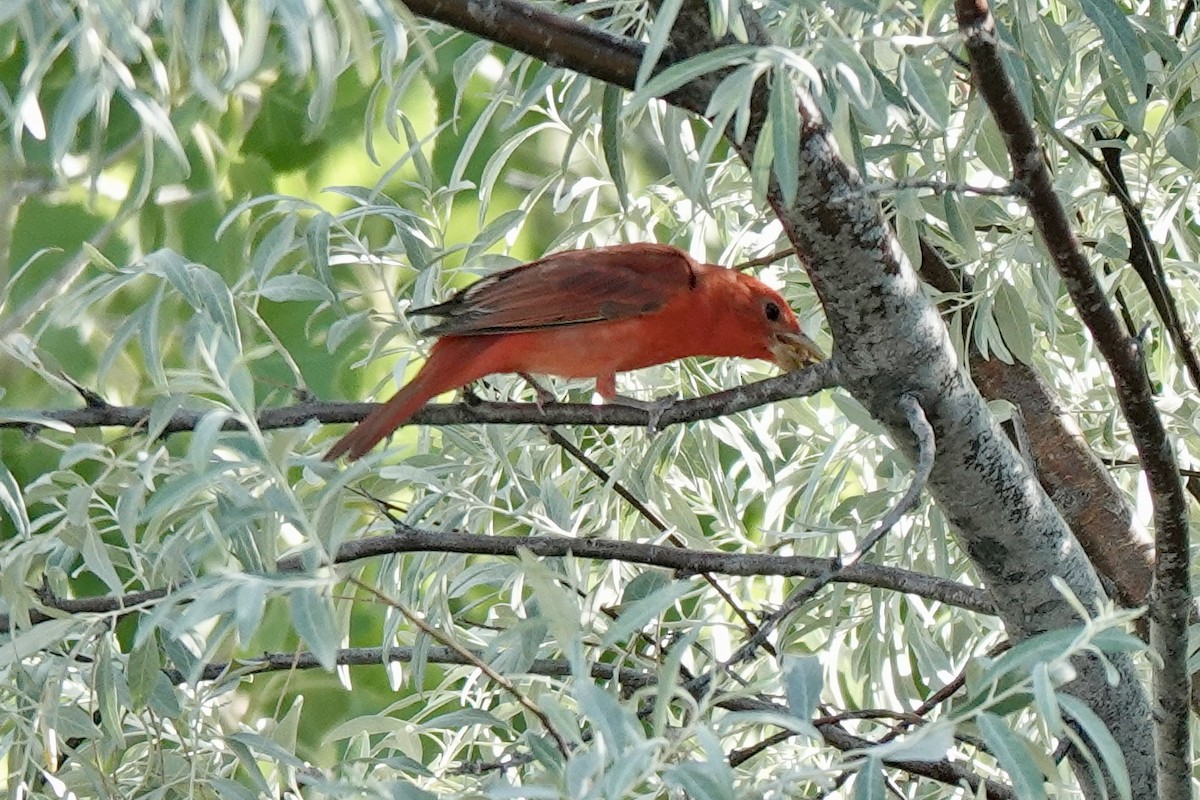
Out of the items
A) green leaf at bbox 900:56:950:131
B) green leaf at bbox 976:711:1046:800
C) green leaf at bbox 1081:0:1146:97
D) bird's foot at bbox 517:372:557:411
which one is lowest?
bird's foot at bbox 517:372:557:411

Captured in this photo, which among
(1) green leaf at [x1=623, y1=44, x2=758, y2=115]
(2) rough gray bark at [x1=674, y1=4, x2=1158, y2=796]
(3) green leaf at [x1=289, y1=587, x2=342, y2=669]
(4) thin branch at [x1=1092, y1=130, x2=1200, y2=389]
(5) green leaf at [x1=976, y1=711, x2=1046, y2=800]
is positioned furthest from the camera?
(4) thin branch at [x1=1092, y1=130, x2=1200, y2=389]

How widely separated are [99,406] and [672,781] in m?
0.76

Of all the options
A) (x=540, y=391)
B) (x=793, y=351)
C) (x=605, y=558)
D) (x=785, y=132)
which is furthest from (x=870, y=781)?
(x=793, y=351)

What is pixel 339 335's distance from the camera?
5.80 ft

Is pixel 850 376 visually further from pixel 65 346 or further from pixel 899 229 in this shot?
pixel 65 346

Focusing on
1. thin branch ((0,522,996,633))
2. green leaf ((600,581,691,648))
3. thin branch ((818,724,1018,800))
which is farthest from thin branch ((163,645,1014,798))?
green leaf ((600,581,691,648))

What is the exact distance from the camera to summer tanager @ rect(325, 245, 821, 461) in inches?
86.9

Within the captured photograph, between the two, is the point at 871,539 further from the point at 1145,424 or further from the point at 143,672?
the point at 143,672

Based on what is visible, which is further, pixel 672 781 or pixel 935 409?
pixel 935 409

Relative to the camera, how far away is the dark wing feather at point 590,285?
223 centimetres

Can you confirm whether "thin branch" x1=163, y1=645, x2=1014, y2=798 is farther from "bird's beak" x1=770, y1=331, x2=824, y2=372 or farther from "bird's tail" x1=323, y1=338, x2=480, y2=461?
"bird's beak" x1=770, y1=331, x2=824, y2=372

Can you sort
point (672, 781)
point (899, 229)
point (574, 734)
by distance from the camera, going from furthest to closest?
point (899, 229)
point (574, 734)
point (672, 781)

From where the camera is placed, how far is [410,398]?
5.87 ft

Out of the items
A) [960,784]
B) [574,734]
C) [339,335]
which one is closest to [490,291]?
[339,335]
